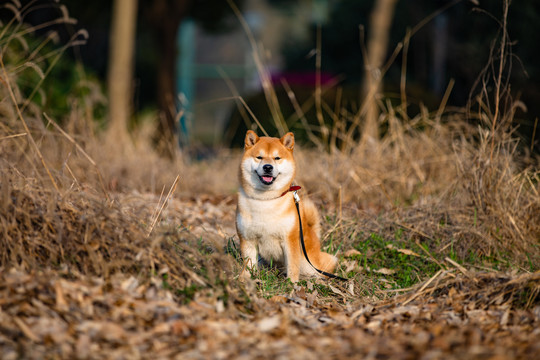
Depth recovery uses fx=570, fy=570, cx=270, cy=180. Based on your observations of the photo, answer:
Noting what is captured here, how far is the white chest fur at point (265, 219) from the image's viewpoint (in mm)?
3828

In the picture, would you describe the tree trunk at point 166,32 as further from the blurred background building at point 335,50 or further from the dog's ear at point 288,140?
the dog's ear at point 288,140

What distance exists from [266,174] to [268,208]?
235mm

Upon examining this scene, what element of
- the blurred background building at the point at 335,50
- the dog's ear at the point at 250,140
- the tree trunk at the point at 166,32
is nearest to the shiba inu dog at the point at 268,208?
the dog's ear at the point at 250,140

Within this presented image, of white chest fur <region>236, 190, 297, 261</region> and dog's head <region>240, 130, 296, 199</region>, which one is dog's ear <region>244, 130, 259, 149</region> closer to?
dog's head <region>240, 130, 296, 199</region>

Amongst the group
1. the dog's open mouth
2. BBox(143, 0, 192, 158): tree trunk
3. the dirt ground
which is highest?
BBox(143, 0, 192, 158): tree trunk

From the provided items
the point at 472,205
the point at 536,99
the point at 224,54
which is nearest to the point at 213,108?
the point at 224,54

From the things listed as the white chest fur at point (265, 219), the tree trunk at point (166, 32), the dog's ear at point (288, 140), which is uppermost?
the tree trunk at point (166, 32)

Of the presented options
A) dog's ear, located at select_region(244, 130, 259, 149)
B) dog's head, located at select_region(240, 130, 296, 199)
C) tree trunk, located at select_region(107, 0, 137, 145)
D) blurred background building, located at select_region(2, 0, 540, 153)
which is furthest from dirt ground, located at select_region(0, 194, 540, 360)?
tree trunk, located at select_region(107, 0, 137, 145)

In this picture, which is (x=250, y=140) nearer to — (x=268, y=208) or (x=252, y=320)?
(x=268, y=208)

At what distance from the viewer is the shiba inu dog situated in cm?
383

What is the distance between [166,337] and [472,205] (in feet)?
10.3

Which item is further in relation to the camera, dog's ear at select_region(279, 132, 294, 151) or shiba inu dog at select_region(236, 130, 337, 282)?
dog's ear at select_region(279, 132, 294, 151)

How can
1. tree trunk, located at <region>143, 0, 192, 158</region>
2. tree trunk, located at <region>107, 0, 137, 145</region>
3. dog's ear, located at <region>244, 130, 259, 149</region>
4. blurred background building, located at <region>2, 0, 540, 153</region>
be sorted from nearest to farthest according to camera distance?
dog's ear, located at <region>244, 130, 259, 149</region> → tree trunk, located at <region>107, 0, 137, 145</region> → blurred background building, located at <region>2, 0, 540, 153</region> → tree trunk, located at <region>143, 0, 192, 158</region>

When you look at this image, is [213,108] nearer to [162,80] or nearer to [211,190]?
[162,80]
